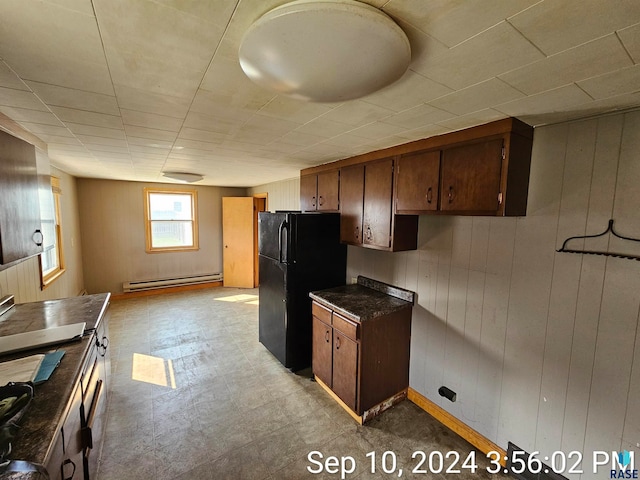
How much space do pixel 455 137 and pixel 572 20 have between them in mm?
1109

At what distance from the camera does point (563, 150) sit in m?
1.60

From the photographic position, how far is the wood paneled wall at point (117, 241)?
4.95 meters

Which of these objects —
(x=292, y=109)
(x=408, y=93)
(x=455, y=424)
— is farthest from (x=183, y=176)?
(x=455, y=424)

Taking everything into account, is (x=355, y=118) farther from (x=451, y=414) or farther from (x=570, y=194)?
(x=451, y=414)

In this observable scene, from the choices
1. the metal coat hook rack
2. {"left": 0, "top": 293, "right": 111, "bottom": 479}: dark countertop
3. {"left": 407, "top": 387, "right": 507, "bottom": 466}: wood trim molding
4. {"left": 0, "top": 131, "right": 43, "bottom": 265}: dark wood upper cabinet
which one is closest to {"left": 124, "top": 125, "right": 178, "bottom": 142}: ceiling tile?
{"left": 0, "top": 131, "right": 43, "bottom": 265}: dark wood upper cabinet

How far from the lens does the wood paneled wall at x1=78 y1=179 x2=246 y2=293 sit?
4.95m

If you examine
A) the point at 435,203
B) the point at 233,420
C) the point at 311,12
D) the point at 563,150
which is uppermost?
the point at 311,12

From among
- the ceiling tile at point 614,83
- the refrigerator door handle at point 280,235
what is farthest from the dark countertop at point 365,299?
the ceiling tile at point 614,83

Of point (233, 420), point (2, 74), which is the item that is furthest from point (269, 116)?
point (233, 420)

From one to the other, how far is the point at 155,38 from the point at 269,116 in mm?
775

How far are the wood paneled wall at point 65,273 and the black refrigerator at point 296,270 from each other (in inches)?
75.9

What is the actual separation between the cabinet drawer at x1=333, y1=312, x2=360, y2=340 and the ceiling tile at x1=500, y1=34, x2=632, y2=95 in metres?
1.81

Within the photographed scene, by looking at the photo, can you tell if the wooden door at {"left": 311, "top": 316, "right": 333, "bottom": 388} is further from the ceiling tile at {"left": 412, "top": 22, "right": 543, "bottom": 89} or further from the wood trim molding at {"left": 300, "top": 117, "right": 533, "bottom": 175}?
the ceiling tile at {"left": 412, "top": 22, "right": 543, "bottom": 89}

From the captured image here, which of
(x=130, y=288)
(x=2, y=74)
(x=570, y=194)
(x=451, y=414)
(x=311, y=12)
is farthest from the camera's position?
(x=130, y=288)
